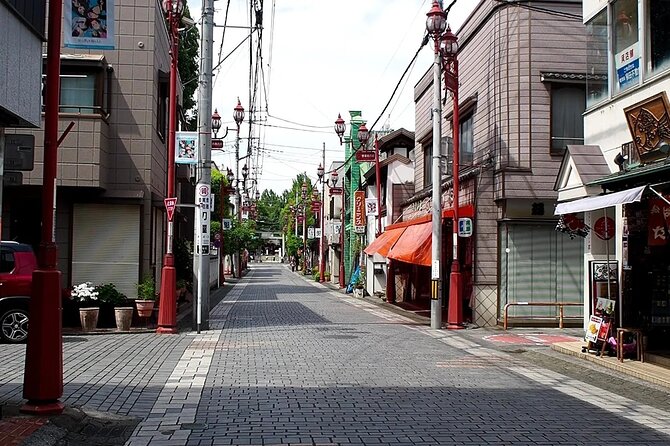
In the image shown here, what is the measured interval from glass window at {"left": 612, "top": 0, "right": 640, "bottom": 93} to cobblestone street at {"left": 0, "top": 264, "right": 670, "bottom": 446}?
5.40m

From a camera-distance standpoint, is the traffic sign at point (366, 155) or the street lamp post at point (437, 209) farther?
the traffic sign at point (366, 155)

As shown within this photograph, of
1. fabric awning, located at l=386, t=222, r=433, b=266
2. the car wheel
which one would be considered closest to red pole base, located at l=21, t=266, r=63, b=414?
the car wheel

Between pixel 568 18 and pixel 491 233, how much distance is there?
6.42m

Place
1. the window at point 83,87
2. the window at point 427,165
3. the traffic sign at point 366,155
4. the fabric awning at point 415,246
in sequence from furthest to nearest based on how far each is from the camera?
the traffic sign at point 366,155 → the window at point 427,165 → the fabric awning at point 415,246 → the window at point 83,87

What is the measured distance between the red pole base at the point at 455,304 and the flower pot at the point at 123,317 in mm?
8476

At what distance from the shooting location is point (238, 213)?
62.6 metres

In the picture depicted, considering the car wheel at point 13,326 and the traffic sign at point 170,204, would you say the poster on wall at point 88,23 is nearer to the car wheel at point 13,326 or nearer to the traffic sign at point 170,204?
the car wheel at point 13,326

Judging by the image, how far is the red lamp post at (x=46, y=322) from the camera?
782 cm

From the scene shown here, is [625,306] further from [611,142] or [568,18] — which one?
[568,18]

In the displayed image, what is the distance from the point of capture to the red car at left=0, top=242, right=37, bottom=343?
15297 millimetres

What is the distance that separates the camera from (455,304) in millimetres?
20219

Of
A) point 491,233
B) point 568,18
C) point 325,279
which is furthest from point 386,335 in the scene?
point 325,279

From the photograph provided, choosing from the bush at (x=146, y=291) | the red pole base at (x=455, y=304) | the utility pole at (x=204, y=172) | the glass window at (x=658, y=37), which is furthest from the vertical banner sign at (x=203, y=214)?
the glass window at (x=658, y=37)

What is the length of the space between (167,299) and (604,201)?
1052 cm
